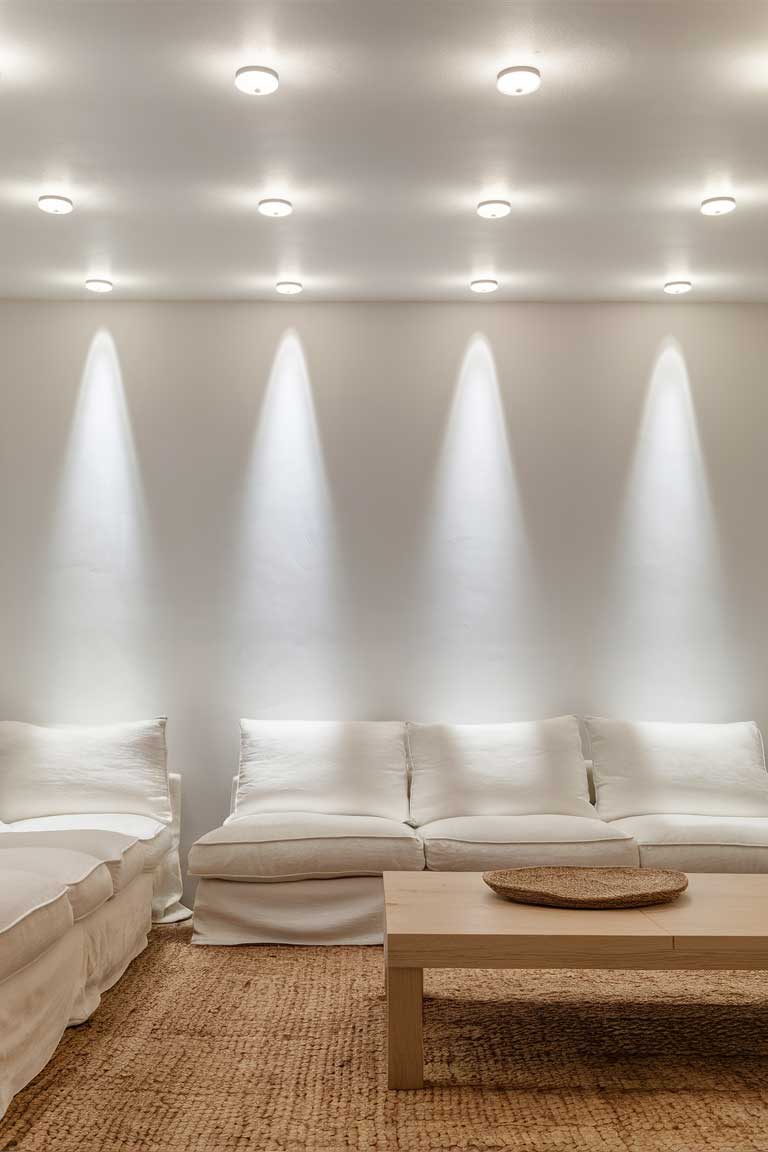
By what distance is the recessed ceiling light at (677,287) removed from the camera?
16.7 ft

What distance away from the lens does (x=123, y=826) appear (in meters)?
4.29

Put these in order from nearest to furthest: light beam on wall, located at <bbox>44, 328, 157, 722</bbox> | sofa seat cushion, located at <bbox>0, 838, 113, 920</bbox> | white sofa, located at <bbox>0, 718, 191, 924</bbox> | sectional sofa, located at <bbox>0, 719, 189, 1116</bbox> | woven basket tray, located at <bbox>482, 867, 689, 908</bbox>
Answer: sectional sofa, located at <bbox>0, 719, 189, 1116</bbox> < woven basket tray, located at <bbox>482, 867, 689, 908</bbox> < sofa seat cushion, located at <bbox>0, 838, 113, 920</bbox> < white sofa, located at <bbox>0, 718, 191, 924</bbox> < light beam on wall, located at <bbox>44, 328, 157, 722</bbox>

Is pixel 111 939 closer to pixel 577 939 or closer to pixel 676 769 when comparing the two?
pixel 577 939

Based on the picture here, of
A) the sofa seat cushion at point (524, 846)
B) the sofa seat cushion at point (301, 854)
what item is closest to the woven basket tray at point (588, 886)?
the sofa seat cushion at point (524, 846)

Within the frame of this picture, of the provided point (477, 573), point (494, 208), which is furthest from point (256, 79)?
point (477, 573)

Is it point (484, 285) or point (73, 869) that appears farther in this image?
point (484, 285)

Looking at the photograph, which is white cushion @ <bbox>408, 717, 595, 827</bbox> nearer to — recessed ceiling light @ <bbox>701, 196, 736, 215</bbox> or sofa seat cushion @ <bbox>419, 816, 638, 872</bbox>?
sofa seat cushion @ <bbox>419, 816, 638, 872</bbox>

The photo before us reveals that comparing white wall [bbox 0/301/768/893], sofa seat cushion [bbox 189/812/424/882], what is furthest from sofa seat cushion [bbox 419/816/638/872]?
white wall [bbox 0/301/768/893]

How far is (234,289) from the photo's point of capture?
5.17 m

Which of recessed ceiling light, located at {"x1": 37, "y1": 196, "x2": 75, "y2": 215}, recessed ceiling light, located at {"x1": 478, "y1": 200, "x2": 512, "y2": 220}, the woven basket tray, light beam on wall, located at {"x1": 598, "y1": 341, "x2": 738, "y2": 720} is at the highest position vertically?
recessed ceiling light, located at {"x1": 37, "y1": 196, "x2": 75, "y2": 215}

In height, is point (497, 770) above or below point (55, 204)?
below

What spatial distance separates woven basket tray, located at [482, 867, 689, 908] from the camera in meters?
2.95

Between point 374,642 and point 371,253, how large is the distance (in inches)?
72.1

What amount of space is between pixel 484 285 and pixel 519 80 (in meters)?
1.91
